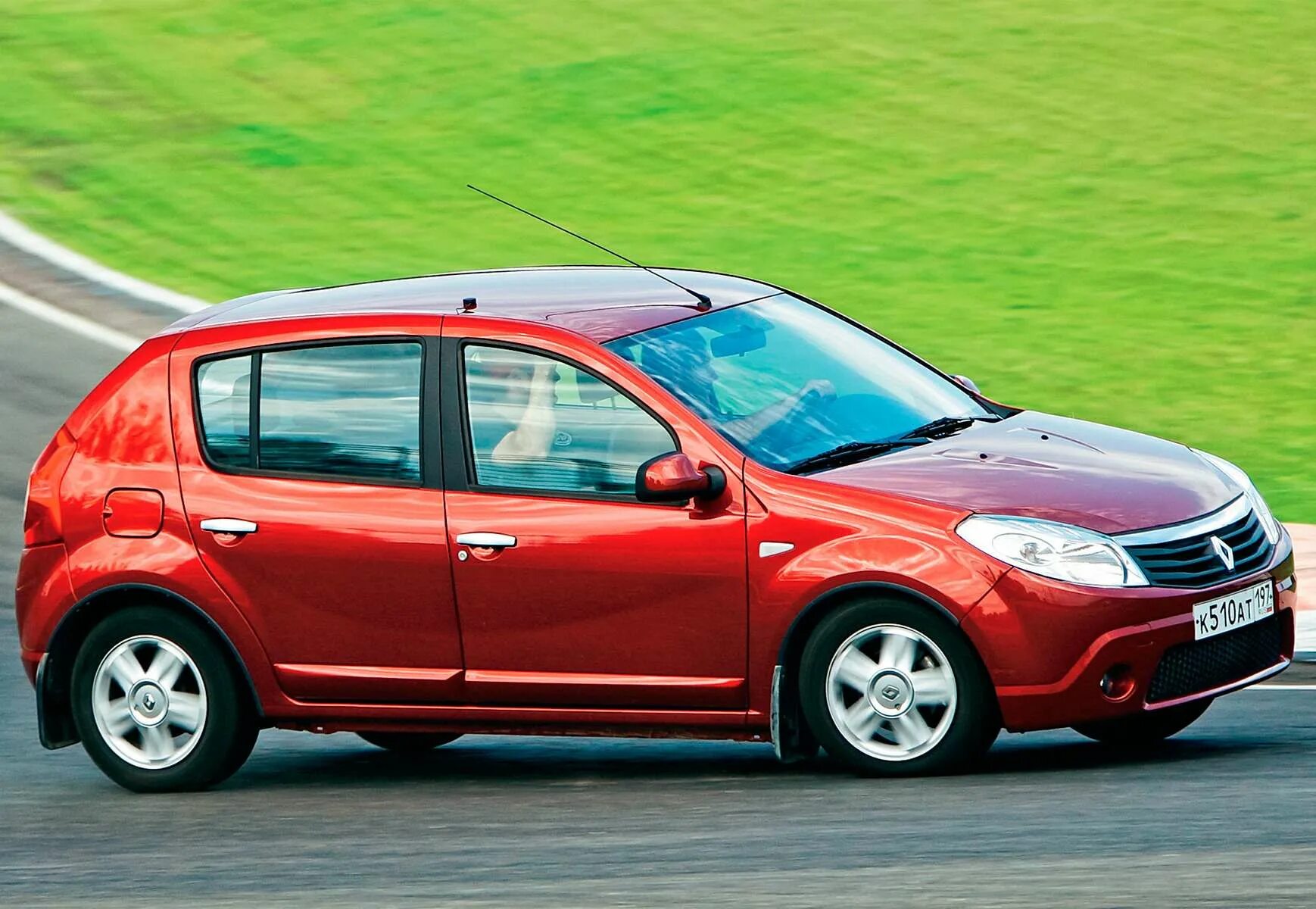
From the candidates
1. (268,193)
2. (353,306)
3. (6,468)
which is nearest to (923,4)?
(268,193)

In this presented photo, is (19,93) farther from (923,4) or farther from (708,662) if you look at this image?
(708,662)

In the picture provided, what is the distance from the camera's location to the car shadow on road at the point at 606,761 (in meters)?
7.93

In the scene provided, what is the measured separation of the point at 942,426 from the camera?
8328 millimetres

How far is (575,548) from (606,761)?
4.12 ft

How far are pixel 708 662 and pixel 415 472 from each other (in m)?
1.22

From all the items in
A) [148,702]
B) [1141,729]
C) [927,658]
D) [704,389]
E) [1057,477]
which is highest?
[704,389]

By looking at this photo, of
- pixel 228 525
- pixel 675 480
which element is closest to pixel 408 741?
pixel 228 525

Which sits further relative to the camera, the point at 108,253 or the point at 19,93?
the point at 19,93

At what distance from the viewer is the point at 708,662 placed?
7.65m

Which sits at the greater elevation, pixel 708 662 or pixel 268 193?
pixel 268 193

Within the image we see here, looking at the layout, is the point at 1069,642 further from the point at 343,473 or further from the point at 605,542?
the point at 343,473

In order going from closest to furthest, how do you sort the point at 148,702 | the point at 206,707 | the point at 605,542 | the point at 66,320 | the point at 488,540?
the point at 605,542
the point at 488,540
the point at 206,707
the point at 148,702
the point at 66,320

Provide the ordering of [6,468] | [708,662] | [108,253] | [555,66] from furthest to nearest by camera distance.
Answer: [555,66] → [108,253] → [6,468] → [708,662]

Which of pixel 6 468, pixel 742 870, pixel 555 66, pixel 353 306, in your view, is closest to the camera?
pixel 742 870
